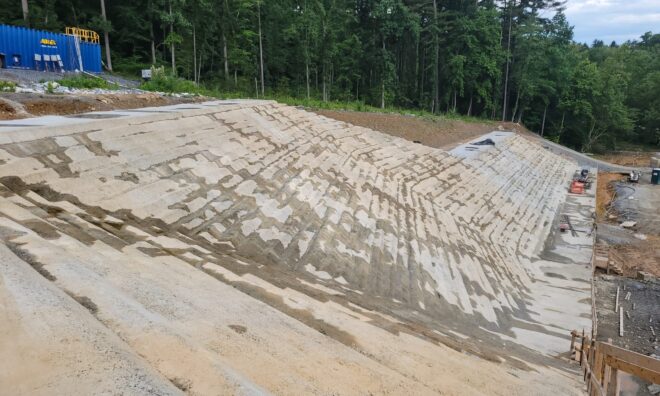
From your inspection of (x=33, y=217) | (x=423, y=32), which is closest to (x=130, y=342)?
(x=33, y=217)

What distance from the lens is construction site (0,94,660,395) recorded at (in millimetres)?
1909

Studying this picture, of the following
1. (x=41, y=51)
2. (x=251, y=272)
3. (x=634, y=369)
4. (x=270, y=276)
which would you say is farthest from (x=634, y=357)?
(x=41, y=51)

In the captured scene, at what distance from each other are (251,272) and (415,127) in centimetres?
1770

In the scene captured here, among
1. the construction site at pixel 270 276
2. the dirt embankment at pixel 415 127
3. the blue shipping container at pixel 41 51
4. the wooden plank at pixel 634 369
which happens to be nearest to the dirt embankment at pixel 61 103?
the construction site at pixel 270 276

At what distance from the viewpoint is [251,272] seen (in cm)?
347

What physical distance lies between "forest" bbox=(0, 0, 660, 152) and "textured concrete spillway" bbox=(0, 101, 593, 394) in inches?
626

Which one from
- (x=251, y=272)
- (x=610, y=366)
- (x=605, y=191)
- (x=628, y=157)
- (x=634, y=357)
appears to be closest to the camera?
(x=251, y=272)

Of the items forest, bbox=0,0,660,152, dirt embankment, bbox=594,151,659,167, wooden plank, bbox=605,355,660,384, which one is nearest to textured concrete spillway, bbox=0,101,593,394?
wooden plank, bbox=605,355,660,384

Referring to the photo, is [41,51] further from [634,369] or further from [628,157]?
[628,157]

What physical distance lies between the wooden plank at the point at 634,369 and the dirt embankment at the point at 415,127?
14.0 meters

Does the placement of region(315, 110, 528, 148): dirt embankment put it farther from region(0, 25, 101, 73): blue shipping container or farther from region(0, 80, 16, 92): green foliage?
region(0, 80, 16, 92): green foliage

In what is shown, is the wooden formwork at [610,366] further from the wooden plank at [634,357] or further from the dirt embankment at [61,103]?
the dirt embankment at [61,103]

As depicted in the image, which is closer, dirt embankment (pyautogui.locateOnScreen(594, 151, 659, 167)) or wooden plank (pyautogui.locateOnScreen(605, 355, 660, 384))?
wooden plank (pyautogui.locateOnScreen(605, 355, 660, 384))

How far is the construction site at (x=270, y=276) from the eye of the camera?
191 cm
